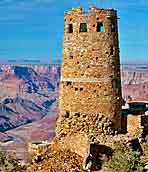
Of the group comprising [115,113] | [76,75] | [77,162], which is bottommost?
[77,162]

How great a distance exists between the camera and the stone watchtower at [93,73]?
36.5 metres

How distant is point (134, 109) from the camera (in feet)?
138

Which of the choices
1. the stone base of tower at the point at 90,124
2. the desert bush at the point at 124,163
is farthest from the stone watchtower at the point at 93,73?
the desert bush at the point at 124,163

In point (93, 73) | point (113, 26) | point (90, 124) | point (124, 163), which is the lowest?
point (124, 163)

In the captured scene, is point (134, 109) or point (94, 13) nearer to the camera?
point (94, 13)

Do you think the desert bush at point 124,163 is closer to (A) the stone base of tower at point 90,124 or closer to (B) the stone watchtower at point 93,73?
(A) the stone base of tower at point 90,124

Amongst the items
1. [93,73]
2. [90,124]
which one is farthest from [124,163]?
[93,73]

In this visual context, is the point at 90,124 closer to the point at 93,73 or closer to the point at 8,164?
the point at 93,73

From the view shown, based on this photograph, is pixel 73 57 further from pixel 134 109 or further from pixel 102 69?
pixel 134 109

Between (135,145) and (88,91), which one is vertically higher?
(88,91)

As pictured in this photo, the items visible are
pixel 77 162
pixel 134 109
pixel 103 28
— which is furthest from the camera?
pixel 134 109

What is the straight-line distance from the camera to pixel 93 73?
36.6m

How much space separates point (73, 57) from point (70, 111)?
383 centimetres

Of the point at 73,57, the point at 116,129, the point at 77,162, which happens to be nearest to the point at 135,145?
the point at 116,129
